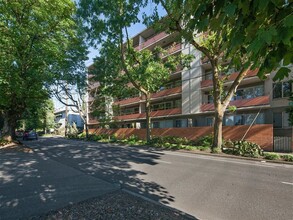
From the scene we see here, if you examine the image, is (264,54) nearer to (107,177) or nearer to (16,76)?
(107,177)

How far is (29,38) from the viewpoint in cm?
1464

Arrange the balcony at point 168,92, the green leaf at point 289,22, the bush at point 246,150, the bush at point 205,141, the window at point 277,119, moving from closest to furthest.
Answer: the green leaf at point 289,22 < the bush at point 246,150 < the bush at point 205,141 < the window at point 277,119 < the balcony at point 168,92

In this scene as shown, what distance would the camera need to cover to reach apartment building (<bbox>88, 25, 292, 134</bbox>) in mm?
21516

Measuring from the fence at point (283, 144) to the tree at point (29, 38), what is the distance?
17901 mm

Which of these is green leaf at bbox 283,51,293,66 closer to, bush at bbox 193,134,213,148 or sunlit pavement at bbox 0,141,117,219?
sunlit pavement at bbox 0,141,117,219

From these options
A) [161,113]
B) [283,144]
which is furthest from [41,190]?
[161,113]

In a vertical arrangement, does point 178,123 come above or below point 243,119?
below

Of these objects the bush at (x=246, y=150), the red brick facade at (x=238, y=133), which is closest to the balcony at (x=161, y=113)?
the red brick facade at (x=238, y=133)

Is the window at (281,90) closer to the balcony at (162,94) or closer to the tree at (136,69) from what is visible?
the tree at (136,69)

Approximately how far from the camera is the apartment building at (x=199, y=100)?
21.5m

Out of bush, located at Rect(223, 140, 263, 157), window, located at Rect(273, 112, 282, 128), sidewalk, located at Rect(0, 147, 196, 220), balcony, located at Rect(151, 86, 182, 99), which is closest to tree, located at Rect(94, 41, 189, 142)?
balcony, located at Rect(151, 86, 182, 99)

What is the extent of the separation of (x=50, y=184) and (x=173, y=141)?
17487mm

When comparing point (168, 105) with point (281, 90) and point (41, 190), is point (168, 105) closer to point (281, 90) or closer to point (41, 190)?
point (281, 90)

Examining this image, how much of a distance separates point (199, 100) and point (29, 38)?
1994 centimetres
